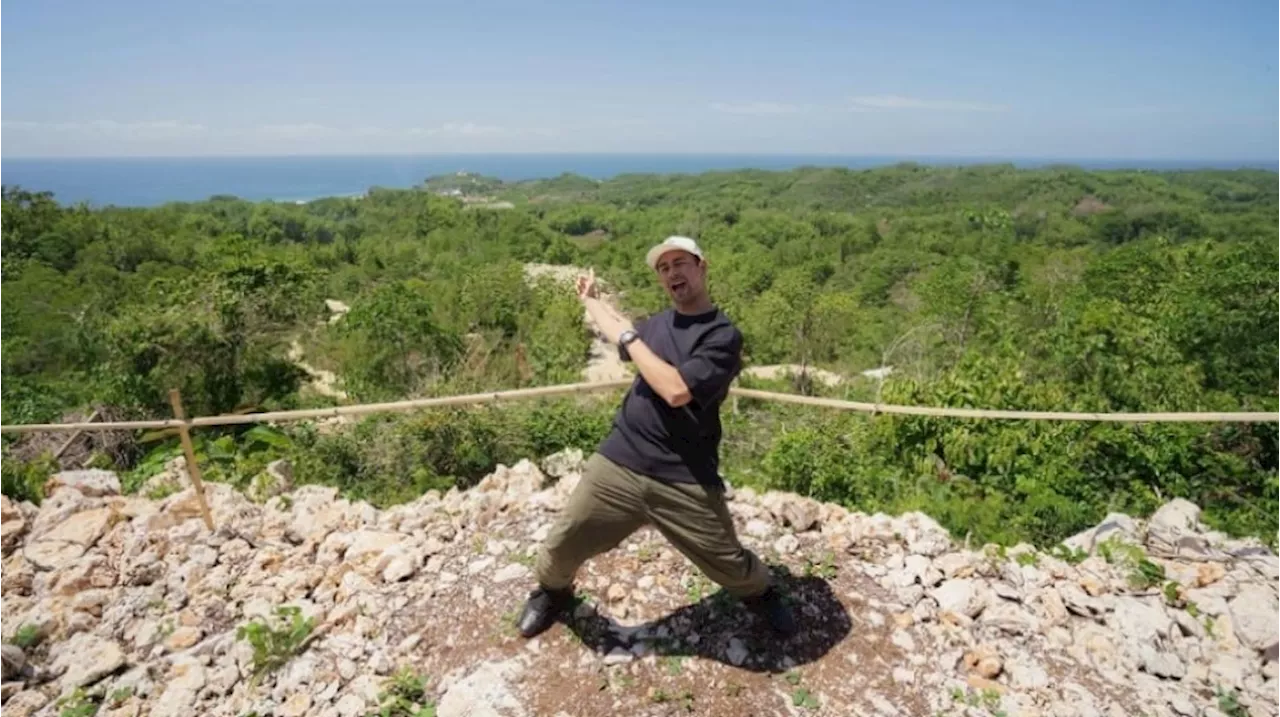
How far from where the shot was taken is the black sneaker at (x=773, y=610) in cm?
305

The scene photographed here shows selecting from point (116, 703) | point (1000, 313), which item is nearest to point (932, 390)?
point (116, 703)

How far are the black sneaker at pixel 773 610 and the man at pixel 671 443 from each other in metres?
0.13

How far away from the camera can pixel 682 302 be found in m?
2.54

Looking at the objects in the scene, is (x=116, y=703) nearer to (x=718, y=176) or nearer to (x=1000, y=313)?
(x=1000, y=313)

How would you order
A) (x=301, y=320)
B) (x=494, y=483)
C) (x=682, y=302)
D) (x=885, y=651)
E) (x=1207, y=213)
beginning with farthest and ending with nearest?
1. (x=1207, y=213)
2. (x=301, y=320)
3. (x=494, y=483)
4. (x=885, y=651)
5. (x=682, y=302)

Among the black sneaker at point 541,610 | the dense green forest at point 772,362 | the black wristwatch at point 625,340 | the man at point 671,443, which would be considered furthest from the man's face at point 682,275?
the dense green forest at point 772,362

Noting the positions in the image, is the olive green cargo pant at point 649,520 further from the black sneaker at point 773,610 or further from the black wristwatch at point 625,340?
the black wristwatch at point 625,340

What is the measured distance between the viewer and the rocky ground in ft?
9.57

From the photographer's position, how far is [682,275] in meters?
2.48

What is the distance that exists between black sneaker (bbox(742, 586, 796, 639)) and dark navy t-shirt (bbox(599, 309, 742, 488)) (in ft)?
2.31

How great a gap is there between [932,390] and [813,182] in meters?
124

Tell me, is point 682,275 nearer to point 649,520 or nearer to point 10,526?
point 649,520

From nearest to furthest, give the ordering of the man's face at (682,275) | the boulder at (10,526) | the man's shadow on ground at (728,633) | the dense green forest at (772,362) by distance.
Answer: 1. the man's face at (682,275)
2. the man's shadow on ground at (728,633)
3. the boulder at (10,526)
4. the dense green forest at (772,362)

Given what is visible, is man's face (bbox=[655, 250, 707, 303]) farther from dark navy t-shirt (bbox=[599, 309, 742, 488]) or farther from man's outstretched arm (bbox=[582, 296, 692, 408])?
man's outstretched arm (bbox=[582, 296, 692, 408])
